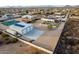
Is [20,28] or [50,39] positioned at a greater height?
[20,28]

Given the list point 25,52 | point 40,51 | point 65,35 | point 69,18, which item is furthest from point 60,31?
point 25,52

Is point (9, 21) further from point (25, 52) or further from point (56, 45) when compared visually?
point (56, 45)

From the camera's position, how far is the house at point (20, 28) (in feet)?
6.14

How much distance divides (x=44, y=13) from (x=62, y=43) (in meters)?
0.48

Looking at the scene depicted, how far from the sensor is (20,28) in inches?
73.7

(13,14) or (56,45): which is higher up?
(13,14)

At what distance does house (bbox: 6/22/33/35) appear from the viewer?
187 cm

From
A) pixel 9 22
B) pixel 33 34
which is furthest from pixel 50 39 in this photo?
pixel 9 22

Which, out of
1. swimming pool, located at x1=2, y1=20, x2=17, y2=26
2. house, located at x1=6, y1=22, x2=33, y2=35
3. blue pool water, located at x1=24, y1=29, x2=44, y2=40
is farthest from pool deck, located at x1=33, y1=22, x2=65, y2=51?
swimming pool, located at x1=2, y1=20, x2=17, y2=26

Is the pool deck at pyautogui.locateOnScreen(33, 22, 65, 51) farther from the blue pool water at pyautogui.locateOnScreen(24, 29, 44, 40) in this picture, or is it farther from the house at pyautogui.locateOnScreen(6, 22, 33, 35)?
the house at pyautogui.locateOnScreen(6, 22, 33, 35)

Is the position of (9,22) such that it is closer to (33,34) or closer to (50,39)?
(33,34)

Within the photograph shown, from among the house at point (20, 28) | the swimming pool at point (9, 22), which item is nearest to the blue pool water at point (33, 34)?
the house at point (20, 28)

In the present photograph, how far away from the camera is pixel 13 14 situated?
199cm
